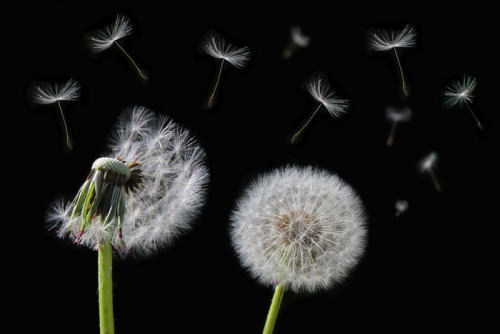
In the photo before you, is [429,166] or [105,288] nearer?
[105,288]

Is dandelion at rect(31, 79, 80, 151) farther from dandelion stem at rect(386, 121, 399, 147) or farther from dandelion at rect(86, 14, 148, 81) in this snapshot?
dandelion stem at rect(386, 121, 399, 147)

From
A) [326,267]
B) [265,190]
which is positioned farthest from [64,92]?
[326,267]

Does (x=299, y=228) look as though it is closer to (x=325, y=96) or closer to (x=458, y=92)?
(x=325, y=96)

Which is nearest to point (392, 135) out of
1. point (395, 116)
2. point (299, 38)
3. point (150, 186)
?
point (395, 116)

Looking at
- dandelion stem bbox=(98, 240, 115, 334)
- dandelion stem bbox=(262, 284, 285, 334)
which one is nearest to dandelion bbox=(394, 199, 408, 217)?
dandelion stem bbox=(262, 284, 285, 334)

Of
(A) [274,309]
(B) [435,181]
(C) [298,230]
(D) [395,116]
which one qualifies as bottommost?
(A) [274,309]

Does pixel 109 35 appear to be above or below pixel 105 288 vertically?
above

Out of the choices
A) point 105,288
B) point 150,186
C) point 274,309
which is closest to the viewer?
point 105,288
